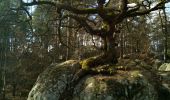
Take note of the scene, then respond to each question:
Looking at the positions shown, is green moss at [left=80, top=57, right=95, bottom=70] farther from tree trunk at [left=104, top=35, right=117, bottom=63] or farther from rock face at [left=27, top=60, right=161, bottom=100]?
tree trunk at [left=104, top=35, right=117, bottom=63]

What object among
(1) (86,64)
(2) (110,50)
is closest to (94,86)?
(1) (86,64)

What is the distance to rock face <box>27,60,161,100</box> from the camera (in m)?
10.8

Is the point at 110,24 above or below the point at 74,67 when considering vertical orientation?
above

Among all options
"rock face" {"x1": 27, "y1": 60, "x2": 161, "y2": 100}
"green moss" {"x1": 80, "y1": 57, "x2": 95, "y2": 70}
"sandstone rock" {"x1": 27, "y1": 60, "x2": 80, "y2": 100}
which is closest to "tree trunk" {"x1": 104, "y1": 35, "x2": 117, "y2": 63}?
"green moss" {"x1": 80, "y1": 57, "x2": 95, "y2": 70}

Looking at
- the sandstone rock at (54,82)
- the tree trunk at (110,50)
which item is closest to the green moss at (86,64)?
the sandstone rock at (54,82)

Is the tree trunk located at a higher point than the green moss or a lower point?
higher

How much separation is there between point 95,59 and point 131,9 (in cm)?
247

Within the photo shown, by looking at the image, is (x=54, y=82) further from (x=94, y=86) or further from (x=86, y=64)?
(x=94, y=86)

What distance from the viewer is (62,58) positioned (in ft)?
124

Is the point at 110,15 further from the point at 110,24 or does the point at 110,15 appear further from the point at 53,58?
the point at 53,58

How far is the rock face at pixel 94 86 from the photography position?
10789 mm

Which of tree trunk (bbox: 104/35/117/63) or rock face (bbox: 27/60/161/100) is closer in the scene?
rock face (bbox: 27/60/161/100)

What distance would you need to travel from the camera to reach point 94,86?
10953 mm

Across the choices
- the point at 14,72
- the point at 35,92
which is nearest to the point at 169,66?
the point at 35,92
